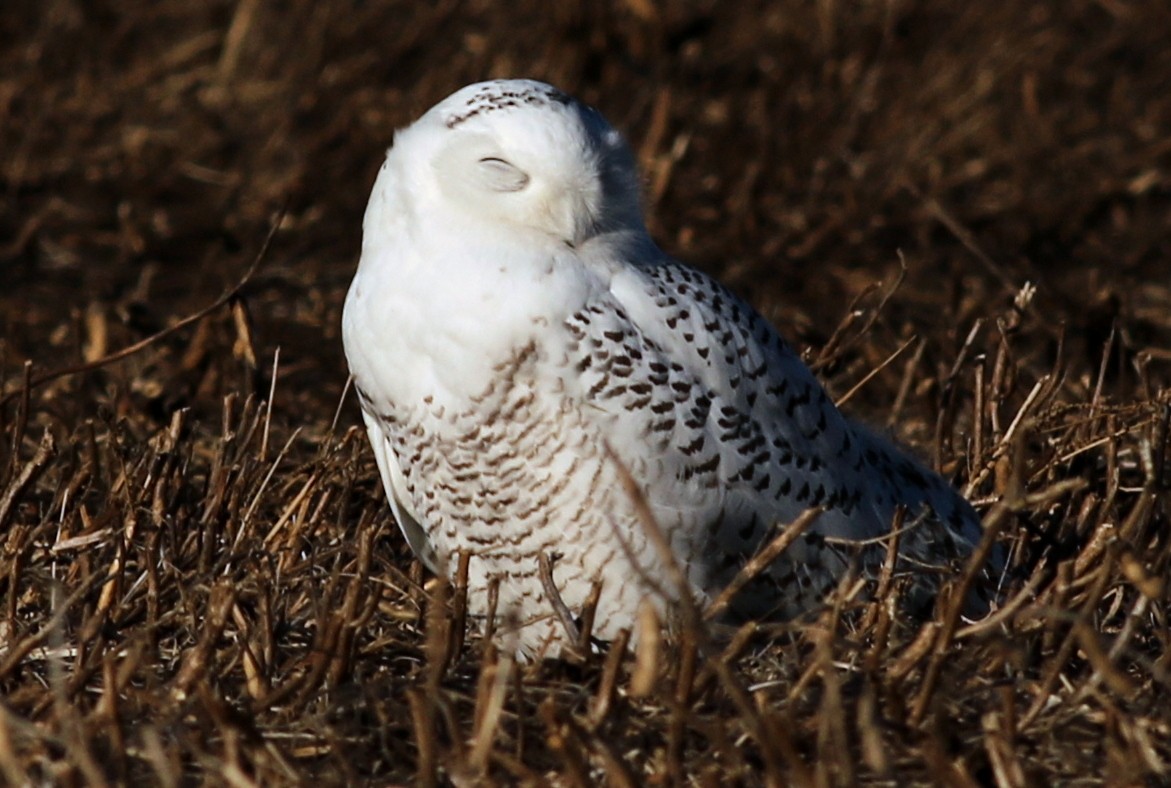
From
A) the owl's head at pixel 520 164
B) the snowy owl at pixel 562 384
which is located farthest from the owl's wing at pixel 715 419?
the owl's head at pixel 520 164

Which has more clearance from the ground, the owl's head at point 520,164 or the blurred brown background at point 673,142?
the owl's head at point 520,164

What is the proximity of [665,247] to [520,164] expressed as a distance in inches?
132

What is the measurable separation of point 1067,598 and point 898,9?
512 centimetres

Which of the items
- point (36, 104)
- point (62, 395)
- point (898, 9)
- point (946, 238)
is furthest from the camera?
point (898, 9)

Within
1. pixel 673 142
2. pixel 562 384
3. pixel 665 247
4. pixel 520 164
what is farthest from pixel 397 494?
pixel 673 142

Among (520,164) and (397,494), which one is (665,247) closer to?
(397,494)

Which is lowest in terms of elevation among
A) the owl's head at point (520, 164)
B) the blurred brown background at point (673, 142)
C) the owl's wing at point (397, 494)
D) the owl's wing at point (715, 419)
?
the blurred brown background at point (673, 142)

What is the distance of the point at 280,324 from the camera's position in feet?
18.1

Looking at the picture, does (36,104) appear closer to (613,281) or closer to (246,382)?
(246,382)

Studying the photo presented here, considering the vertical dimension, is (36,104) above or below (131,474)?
below

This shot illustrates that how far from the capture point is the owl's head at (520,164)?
290 centimetres

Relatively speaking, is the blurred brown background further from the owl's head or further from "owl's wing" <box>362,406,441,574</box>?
the owl's head

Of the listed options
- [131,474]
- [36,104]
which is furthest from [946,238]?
[131,474]

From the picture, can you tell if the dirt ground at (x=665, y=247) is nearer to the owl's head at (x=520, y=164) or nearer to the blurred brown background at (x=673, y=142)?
the blurred brown background at (x=673, y=142)
